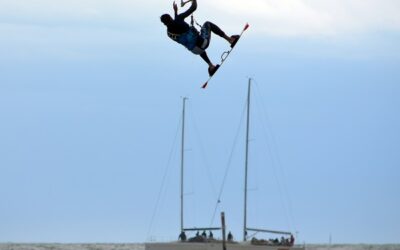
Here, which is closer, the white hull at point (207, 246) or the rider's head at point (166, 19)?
the rider's head at point (166, 19)

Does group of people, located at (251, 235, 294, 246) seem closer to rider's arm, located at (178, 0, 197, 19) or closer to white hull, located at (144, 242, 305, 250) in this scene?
white hull, located at (144, 242, 305, 250)

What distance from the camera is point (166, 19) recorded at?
145ft

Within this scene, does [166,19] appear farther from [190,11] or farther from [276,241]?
[276,241]

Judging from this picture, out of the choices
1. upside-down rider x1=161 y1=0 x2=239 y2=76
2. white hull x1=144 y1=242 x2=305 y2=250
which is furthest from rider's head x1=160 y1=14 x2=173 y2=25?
white hull x1=144 y1=242 x2=305 y2=250

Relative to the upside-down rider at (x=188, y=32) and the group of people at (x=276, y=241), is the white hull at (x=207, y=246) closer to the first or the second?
the group of people at (x=276, y=241)

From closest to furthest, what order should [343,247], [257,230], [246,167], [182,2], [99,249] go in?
[182,2] → [257,230] → [246,167] → [99,249] → [343,247]

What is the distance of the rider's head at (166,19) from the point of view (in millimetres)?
44000

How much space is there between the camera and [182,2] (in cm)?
4381

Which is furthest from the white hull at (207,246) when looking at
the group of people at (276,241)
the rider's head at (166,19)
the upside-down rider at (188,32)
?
the rider's head at (166,19)

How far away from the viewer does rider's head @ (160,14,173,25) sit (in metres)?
44.0

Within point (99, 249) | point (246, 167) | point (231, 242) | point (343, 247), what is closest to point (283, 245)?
point (231, 242)

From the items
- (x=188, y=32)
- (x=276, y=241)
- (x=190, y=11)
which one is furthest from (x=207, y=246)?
(x=190, y=11)

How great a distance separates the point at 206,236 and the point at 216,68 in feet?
114

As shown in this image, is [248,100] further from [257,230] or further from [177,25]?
[177,25]
